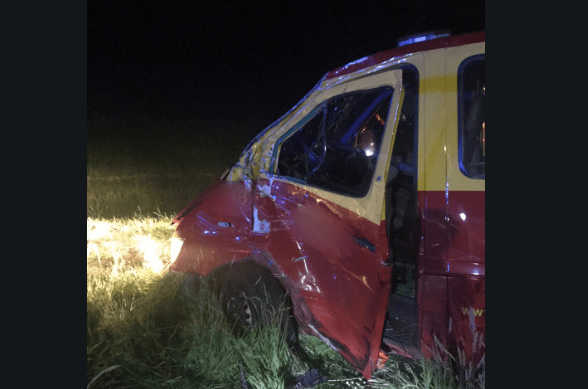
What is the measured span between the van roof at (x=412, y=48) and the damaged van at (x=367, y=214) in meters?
0.01

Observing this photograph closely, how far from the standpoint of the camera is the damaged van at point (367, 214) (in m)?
2.44

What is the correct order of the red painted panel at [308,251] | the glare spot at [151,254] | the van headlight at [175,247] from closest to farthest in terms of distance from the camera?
the red painted panel at [308,251], the van headlight at [175,247], the glare spot at [151,254]

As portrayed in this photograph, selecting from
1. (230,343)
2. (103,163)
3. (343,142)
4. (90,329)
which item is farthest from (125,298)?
(103,163)

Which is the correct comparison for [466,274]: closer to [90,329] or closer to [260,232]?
[260,232]

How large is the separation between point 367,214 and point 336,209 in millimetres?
235

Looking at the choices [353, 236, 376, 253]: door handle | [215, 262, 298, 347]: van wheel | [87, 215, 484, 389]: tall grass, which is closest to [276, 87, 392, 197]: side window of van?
[353, 236, 376, 253]: door handle

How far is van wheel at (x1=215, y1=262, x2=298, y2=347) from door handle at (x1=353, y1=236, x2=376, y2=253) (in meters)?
0.71

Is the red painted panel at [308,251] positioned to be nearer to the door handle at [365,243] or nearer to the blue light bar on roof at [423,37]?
the door handle at [365,243]

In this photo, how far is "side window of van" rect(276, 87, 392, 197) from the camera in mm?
2764

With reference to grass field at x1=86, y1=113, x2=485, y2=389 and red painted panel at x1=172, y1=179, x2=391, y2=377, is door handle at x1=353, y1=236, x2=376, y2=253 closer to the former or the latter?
red painted panel at x1=172, y1=179, x2=391, y2=377

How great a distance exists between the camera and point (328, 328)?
2697mm

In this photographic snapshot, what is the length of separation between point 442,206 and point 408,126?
682 mm

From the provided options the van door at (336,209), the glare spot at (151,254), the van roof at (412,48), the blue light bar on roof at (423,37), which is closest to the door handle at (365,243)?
the van door at (336,209)

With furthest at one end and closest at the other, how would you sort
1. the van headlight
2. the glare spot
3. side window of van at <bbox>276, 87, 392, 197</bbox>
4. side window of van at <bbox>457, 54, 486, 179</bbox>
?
1. the glare spot
2. the van headlight
3. side window of van at <bbox>276, 87, 392, 197</bbox>
4. side window of van at <bbox>457, 54, 486, 179</bbox>
